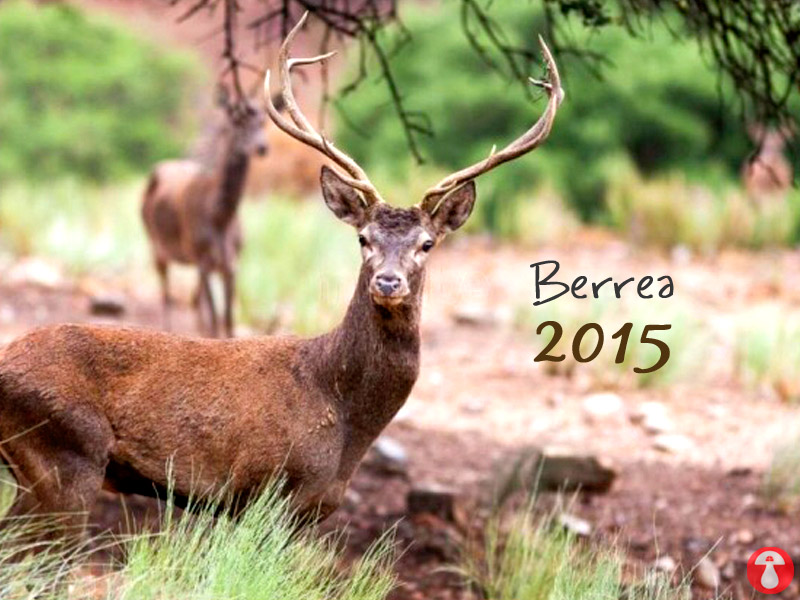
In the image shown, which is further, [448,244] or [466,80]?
[466,80]

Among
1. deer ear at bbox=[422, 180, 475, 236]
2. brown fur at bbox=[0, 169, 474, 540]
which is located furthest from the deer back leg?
deer ear at bbox=[422, 180, 475, 236]

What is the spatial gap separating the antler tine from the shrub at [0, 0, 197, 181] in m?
18.0

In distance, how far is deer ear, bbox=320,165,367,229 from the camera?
5711 millimetres

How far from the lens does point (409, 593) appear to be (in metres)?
7.06

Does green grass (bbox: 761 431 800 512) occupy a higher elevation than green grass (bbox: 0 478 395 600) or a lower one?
higher

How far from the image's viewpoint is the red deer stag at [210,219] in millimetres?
11344

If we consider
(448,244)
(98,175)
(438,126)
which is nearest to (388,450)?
(448,244)

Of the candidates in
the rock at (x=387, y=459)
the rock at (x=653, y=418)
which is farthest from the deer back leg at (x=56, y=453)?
the rock at (x=653, y=418)

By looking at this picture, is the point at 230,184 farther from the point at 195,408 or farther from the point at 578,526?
the point at 195,408

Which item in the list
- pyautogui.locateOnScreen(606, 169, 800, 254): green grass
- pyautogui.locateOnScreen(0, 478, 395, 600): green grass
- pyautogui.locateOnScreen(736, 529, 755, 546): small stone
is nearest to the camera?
pyautogui.locateOnScreen(0, 478, 395, 600): green grass

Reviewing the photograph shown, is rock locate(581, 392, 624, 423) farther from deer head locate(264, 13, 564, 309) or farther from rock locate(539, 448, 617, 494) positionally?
deer head locate(264, 13, 564, 309)

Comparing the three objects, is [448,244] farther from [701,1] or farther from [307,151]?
[701,1]

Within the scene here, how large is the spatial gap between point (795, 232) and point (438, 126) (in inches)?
211

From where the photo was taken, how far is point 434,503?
800 centimetres
